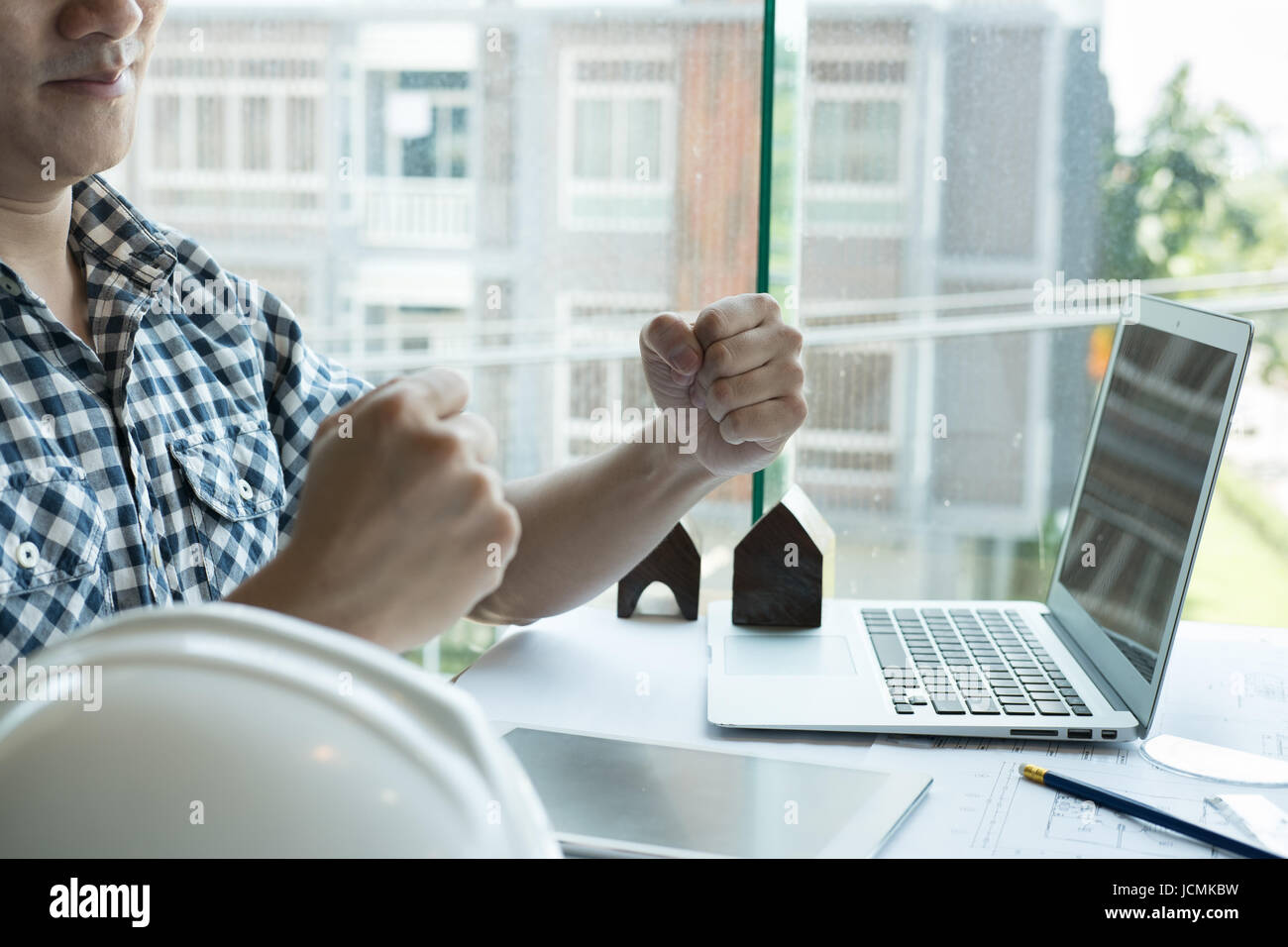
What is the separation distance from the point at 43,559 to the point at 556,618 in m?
0.46

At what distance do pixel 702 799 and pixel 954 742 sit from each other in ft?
0.70

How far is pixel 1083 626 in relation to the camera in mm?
955

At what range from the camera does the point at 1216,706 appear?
2.91ft

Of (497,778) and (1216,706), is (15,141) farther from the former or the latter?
(1216,706)

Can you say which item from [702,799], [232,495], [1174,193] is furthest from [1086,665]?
[1174,193]

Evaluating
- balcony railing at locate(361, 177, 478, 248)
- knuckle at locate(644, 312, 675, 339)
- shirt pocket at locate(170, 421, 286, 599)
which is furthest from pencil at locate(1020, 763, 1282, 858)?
balcony railing at locate(361, 177, 478, 248)

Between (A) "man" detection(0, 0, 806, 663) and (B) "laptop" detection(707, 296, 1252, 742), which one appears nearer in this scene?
(A) "man" detection(0, 0, 806, 663)

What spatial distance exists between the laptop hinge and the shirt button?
74 cm

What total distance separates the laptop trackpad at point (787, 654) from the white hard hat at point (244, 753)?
537 millimetres

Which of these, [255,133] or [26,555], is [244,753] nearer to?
[26,555]

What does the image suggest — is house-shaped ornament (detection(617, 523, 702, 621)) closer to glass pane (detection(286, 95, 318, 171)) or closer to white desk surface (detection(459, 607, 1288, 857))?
white desk surface (detection(459, 607, 1288, 857))

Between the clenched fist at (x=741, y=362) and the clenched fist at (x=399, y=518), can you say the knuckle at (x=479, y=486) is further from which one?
the clenched fist at (x=741, y=362)

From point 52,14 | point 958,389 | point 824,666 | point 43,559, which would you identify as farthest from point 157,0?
point 958,389

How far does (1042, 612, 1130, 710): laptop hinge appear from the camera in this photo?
822 millimetres
